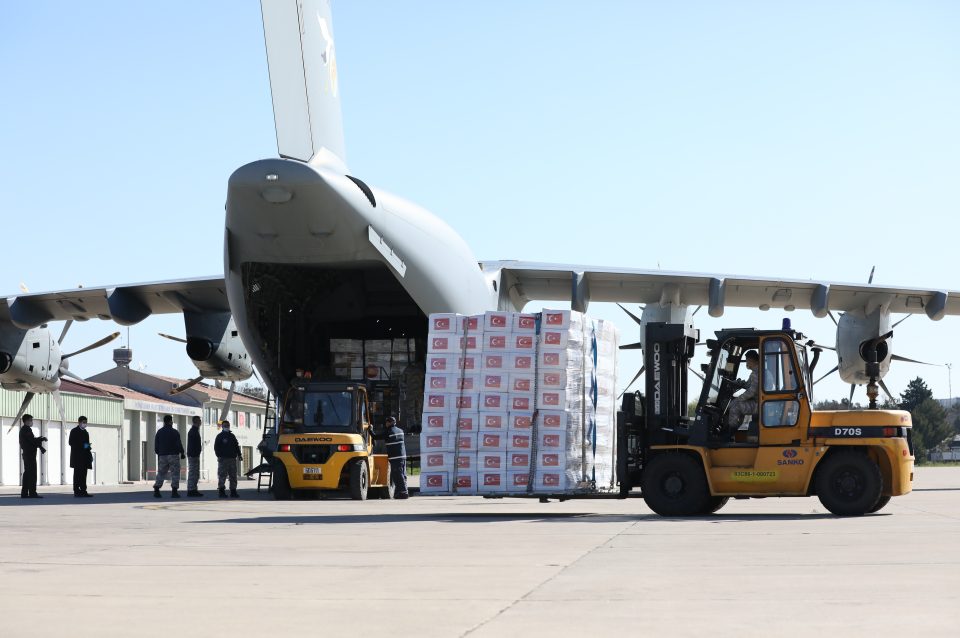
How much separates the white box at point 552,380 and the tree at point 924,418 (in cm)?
9808

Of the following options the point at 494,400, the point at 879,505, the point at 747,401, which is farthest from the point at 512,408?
the point at 879,505

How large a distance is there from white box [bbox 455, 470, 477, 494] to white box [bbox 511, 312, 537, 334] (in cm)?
183

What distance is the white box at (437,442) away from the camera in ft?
49.3

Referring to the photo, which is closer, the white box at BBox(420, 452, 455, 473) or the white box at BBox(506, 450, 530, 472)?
the white box at BBox(506, 450, 530, 472)

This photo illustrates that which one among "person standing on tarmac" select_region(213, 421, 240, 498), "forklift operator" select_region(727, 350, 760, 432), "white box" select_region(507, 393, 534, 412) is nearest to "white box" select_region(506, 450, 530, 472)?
"white box" select_region(507, 393, 534, 412)

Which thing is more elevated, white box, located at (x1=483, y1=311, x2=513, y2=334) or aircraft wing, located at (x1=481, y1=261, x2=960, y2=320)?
aircraft wing, located at (x1=481, y1=261, x2=960, y2=320)

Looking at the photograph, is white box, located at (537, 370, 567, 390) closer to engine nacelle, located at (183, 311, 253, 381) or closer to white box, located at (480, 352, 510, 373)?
white box, located at (480, 352, 510, 373)

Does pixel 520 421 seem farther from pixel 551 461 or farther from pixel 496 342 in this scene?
pixel 496 342

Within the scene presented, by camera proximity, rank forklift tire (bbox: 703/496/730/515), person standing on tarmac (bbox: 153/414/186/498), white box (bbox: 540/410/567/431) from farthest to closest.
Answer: person standing on tarmac (bbox: 153/414/186/498) < white box (bbox: 540/410/567/431) < forklift tire (bbox: 703/496/730/515)

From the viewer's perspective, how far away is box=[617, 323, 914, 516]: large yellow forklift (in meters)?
13.7

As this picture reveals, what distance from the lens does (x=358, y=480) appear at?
60.3 ft

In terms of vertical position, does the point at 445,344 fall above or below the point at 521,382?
above

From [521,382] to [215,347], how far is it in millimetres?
10923

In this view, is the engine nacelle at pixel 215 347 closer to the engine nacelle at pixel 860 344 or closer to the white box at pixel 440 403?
the white box at pixel 440 403
